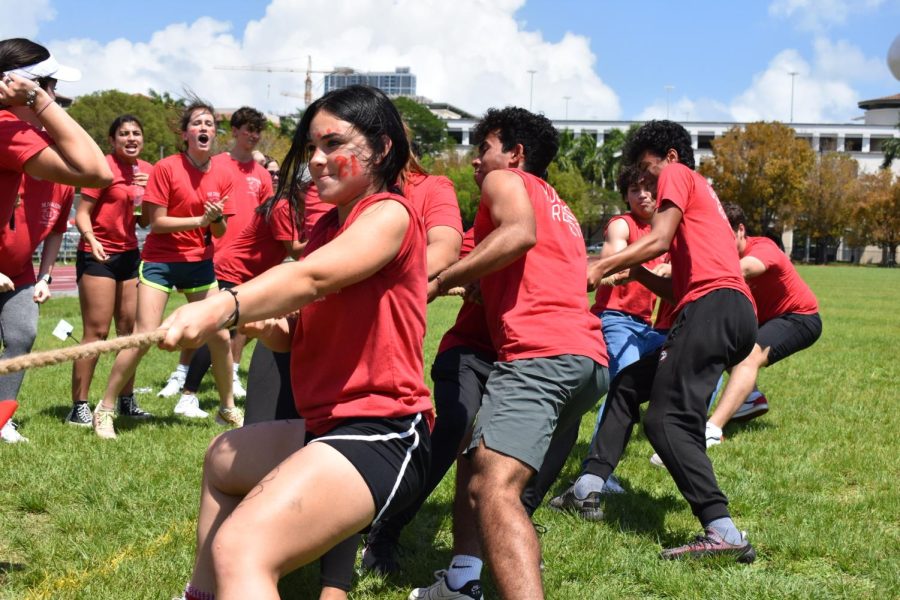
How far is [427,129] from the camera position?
116125 millimetres

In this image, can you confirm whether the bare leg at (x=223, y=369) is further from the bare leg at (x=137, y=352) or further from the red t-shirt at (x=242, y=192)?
the red t-shirt at (x=242, y=192)

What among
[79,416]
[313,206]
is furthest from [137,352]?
[313,206]

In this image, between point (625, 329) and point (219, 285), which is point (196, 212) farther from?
point (625, 329)

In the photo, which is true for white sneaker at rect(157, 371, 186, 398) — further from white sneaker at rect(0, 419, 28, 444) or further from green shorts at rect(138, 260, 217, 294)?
white sneaker at rect(0, 419, 28, 444)

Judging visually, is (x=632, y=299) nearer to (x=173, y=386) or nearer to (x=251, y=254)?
(x=251, y=254)

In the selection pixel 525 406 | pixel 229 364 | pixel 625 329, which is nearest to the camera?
pixel 525 406

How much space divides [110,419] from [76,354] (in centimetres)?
503

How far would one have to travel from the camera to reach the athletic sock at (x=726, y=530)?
185 inches

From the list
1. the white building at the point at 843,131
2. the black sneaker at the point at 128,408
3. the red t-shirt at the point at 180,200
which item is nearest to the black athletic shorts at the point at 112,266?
the red t-shirt at the point at 180,200

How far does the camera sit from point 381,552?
4.58m

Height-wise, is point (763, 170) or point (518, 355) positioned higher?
point (763, 170)

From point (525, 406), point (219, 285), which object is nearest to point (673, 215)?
point (525, 406)

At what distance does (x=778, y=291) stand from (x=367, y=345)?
5842 mm

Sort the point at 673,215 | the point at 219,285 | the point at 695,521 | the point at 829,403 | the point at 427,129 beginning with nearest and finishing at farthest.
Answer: the point at 673,215 < the point at 695,521 < the point at 219,285 < the point at 829,403 < the point at 427,129
